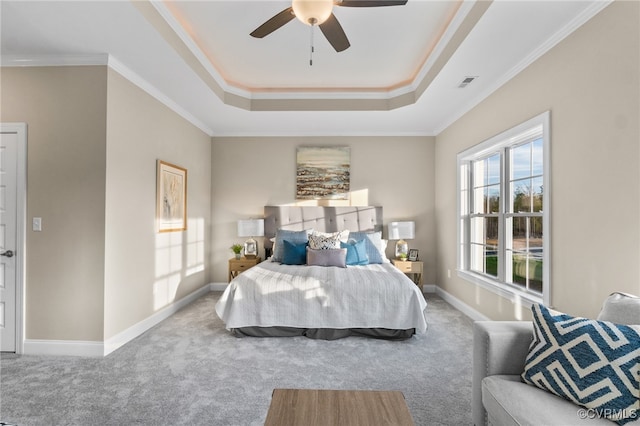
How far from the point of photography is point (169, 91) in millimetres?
3951

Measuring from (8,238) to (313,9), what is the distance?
332 cm

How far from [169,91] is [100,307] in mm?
2419

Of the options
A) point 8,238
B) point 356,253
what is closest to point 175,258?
point 8,238

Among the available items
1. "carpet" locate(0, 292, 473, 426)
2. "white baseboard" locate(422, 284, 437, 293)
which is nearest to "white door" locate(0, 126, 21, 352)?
"carpet" locate(0, 292, 473, 426)

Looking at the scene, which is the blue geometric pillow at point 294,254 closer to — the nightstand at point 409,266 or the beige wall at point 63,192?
the nightstand at point 409,266

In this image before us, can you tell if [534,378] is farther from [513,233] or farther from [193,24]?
[193,24]

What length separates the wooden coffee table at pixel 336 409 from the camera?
1431mm

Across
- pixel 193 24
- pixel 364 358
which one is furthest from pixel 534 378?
pixel 193 24

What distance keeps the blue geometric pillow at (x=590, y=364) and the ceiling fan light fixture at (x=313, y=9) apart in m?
2.11

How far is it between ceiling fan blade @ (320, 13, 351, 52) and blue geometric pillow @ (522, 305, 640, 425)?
215 centimetres

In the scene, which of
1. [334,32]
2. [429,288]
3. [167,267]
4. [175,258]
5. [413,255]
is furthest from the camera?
[429,288]

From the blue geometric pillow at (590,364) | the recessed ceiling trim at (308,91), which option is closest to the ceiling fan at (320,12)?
the recessed ceiling trim at (308,91)

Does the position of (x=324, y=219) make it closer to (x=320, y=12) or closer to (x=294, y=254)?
(x=294, y=254)

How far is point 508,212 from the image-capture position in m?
3.65
